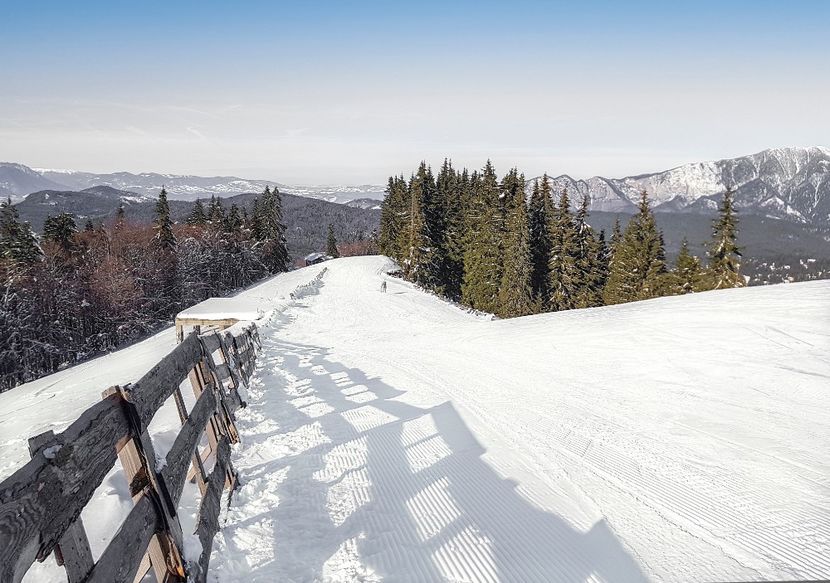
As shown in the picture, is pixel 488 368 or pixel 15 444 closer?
pixel 15 444

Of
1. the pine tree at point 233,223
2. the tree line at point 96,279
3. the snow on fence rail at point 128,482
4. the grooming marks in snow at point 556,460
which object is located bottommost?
the tree line at point 96,279

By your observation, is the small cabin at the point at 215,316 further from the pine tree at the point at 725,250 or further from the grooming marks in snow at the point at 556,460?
the pine tree at the point at 725,250

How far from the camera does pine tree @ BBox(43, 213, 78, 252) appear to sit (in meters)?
49.5

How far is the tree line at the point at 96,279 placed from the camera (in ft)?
140

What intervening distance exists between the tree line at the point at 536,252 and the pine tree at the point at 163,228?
100ft

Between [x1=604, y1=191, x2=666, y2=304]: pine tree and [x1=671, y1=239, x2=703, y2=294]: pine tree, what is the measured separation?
962 mm

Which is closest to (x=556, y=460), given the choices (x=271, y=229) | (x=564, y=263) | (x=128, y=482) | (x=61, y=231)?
(x=128, y=482)

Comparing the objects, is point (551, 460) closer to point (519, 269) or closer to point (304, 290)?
point (304, 290)

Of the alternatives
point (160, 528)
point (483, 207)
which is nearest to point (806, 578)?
point (160, 528)

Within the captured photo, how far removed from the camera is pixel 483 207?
52000mm

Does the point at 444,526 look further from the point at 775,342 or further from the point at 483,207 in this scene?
the point at 483,207

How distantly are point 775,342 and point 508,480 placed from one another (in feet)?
29.9

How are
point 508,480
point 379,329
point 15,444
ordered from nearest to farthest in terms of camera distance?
point 508,480 → point 15,444 → point 379,329

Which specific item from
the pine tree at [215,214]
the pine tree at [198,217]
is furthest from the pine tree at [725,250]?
the pine tree at [198,217]
